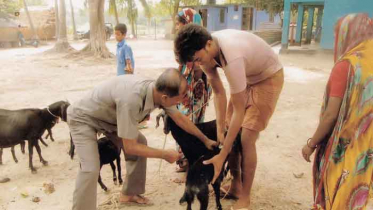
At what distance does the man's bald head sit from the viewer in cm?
210

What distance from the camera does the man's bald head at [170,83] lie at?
82.7 inches

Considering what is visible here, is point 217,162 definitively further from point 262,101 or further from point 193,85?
point 193,85

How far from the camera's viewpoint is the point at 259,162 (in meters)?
3.80

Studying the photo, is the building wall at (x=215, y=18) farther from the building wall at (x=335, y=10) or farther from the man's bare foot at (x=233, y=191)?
the man's bare foot at (x=233, y=191)

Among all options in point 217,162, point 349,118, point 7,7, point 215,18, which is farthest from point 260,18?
point 349,118

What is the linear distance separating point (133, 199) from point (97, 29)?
39.7 ft

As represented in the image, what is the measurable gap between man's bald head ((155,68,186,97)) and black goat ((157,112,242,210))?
0.64m

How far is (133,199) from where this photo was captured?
3.00 metres

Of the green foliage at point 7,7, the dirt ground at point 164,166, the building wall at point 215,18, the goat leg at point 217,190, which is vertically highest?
the green foliage at point 7,7

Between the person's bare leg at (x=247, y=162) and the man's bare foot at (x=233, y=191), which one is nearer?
the person's bare leg at (x=247, y=162)

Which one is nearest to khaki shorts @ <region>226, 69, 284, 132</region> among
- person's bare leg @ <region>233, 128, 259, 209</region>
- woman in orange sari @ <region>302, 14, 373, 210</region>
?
person's bare leg @ <region>233, 128, 259, 209</region>

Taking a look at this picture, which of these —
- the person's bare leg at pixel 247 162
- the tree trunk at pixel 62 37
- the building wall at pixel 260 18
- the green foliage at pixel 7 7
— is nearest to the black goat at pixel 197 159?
the person's bare leg at pixel 247 162

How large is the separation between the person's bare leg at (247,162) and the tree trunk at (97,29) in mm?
11926

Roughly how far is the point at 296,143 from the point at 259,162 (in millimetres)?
921
